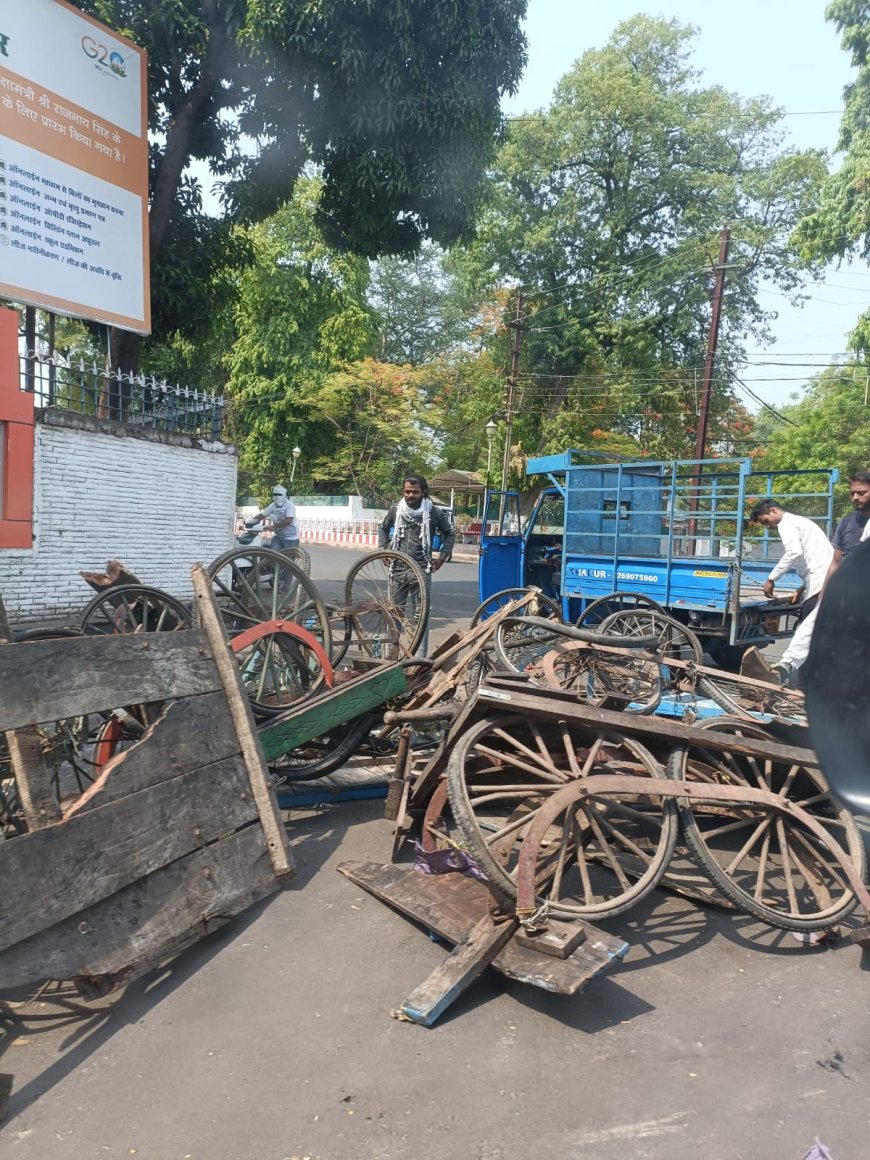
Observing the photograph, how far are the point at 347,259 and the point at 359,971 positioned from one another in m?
A: 35.1

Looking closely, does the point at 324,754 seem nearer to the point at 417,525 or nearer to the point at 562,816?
the point at 562,816

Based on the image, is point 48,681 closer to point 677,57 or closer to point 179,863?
point 179,863

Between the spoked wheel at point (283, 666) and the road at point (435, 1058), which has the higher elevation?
the spoked wheel at point (283, 666)

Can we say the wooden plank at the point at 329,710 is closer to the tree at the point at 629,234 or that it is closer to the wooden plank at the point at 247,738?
the wooden plank at the point at 247,738

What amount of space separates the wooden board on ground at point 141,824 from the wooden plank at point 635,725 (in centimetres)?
115

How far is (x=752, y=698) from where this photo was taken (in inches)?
205

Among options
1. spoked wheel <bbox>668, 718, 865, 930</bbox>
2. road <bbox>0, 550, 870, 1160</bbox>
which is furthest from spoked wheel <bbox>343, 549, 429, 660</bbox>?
road <bbox>0, 550, 870, 1160</bbox>

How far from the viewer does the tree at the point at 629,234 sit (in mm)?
30688

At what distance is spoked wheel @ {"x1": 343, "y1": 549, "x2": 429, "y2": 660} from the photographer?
258 inches

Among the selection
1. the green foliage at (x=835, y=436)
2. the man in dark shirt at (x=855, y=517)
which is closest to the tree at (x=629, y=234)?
the green foliage at (x=835, y=436)

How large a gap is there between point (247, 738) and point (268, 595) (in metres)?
1.93

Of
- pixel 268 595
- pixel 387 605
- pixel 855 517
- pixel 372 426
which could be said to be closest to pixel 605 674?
pixel 387 605

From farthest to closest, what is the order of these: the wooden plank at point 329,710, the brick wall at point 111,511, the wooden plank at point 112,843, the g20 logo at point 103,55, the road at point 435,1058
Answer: the g20 logo at point 103,55
the brick wall at point 111,511
the wooden plank at point 329,710
the wooden plank at point 112,843
the road at point 435,1058

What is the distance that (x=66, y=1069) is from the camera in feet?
8.33
